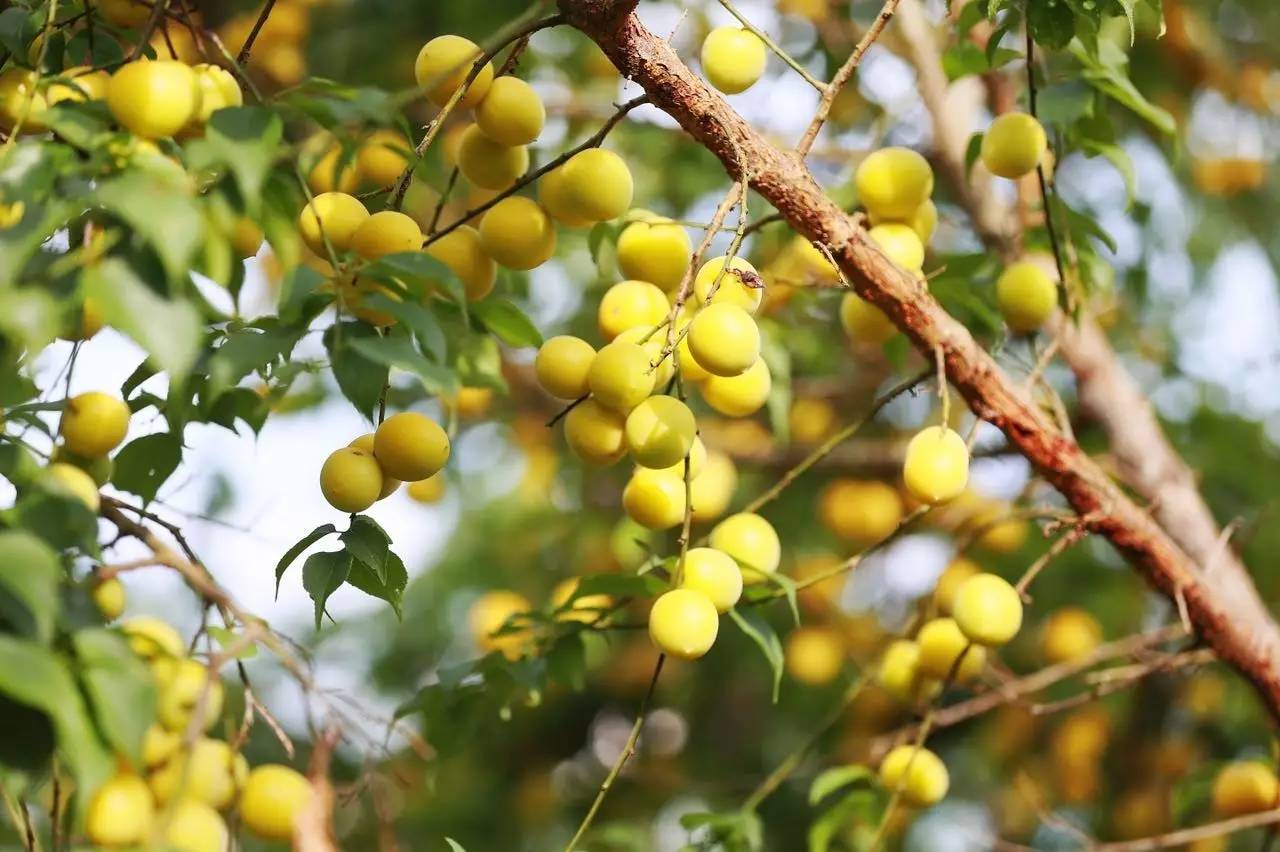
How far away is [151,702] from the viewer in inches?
31.2

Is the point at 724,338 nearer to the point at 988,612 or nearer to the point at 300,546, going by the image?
the point at 300,546

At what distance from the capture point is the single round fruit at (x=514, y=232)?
1307 mm

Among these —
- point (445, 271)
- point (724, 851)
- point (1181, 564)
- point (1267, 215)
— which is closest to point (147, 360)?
point (445, 271)

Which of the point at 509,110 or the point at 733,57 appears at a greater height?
the point at 733,57

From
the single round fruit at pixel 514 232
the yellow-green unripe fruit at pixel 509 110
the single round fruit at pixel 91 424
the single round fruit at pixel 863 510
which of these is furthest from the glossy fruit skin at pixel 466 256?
the single round fruit at pixel 863 510

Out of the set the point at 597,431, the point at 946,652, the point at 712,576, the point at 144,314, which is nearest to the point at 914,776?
the point at 946,652

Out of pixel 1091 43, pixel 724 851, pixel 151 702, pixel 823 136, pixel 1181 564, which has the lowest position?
pixel 151 702

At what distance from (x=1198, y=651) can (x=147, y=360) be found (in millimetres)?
1273

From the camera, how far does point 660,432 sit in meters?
1.16

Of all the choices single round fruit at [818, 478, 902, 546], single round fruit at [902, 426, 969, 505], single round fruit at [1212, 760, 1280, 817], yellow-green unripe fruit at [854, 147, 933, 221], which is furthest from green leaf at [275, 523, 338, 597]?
single round fruit at [818, 478, 902, 546]

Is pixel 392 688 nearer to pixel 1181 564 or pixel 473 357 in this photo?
pixel 473 357

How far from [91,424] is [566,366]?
1.39ft

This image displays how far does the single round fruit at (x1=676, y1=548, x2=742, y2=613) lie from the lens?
1.28 m

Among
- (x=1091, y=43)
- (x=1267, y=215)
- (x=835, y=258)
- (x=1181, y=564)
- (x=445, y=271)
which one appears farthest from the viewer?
(x=1267, y=215)
